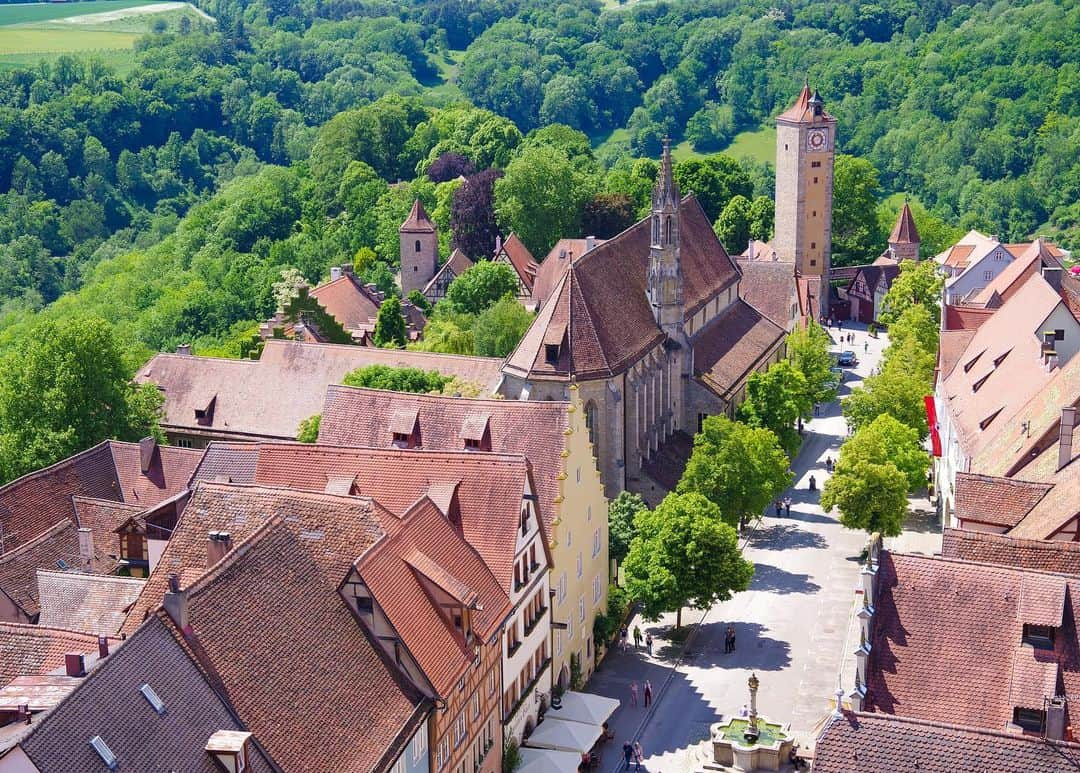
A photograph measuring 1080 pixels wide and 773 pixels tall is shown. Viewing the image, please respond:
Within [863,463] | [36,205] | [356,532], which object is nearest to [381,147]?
[36,205]

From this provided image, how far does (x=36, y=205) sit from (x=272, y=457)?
479 ft

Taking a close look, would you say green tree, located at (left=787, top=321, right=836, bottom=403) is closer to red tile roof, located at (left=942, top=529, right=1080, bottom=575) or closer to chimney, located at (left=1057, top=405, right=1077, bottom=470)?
chimney, located at (left=1057, top=405, right=1077, bottom=470)

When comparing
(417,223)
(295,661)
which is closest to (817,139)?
(417,223)

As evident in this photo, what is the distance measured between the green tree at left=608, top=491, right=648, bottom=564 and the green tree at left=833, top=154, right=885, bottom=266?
265 ft

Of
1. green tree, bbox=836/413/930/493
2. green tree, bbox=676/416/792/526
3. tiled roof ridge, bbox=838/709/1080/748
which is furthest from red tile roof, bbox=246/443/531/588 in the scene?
green tree, bbox=836/413/930/493

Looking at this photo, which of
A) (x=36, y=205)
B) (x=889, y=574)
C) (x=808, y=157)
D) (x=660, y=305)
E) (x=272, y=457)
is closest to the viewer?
(x=889, y=574)

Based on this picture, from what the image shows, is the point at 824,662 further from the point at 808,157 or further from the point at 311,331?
the point at 808,157

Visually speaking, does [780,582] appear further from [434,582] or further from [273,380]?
[273,380]

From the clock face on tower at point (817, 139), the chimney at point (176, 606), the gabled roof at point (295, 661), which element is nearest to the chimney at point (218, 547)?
the gabled roof at point (295, 661)

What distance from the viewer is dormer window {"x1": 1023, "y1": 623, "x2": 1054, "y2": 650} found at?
4350 cm

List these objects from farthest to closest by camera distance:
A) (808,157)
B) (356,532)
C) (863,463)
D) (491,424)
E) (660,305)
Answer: (808,157), (660,305), (863,463), (491,424), (356,532)

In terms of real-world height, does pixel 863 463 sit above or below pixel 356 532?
below

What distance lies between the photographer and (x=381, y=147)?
172 m

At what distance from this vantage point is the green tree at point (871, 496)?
7556 cm
